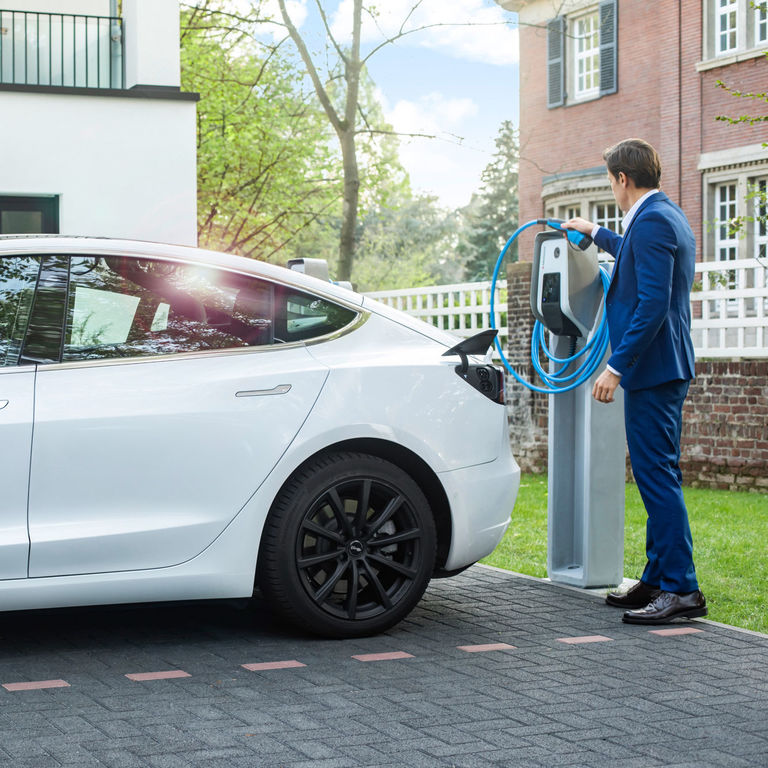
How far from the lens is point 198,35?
30922 millimetres

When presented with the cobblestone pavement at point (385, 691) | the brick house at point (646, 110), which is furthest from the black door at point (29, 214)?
the cobblestone pavement at point (385, 691)

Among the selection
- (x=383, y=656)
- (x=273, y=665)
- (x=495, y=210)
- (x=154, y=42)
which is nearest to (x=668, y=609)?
(x=383, y=656)

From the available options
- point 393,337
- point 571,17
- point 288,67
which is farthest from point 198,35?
point 393,337

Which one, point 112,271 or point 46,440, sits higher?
point 112,271

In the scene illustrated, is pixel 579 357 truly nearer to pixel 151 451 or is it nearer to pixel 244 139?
pixel 151 451

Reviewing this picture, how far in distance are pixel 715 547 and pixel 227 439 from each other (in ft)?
15.6

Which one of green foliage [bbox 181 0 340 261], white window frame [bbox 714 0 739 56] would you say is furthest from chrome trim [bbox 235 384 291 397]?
green foliage [bbox 181 0 340 261]

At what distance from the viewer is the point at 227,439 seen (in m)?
5.10

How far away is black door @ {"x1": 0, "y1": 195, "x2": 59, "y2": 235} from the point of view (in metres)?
14.6

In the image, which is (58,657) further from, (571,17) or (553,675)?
(571,17)

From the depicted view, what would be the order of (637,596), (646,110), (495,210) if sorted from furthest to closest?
1. (495,210)
2. (646,110)
3. (637,596)

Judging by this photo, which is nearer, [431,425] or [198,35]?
[431,425]

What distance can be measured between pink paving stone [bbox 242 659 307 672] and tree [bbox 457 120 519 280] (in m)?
54.9

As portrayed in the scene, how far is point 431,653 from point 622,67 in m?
20.4
